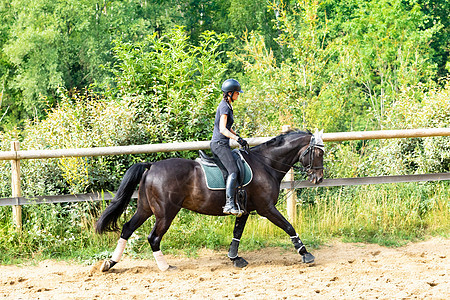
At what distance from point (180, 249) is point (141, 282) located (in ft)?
5.45

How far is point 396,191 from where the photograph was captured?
952 cm

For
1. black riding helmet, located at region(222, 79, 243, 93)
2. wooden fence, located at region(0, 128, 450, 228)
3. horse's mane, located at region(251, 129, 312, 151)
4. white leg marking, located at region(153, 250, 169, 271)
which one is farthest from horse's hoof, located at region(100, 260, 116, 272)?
black riding helmet, located at region(222, 79, 243, 93)

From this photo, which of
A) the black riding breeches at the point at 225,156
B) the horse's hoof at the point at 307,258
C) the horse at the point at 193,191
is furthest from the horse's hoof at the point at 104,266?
the horse's hoof at the point at 307,258

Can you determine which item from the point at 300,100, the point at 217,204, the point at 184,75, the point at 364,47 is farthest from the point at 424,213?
the point at 364,47

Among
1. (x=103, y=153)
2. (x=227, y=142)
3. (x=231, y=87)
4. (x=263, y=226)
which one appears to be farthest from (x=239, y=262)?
(x=103, y=153)

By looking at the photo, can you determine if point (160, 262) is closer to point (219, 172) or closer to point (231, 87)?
point (219, 172)

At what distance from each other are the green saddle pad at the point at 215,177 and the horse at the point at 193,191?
77mm

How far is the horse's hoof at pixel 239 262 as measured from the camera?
746 centimetres

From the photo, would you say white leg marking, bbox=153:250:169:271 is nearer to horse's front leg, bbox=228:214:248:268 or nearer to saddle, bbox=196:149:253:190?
horse's front leg, bbox=228:214:248:268

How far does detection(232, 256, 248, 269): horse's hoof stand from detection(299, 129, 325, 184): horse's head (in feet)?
5.00

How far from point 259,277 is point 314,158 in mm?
1877

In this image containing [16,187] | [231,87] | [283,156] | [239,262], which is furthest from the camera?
[16,187]

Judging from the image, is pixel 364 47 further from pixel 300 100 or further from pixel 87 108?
pixel 87 108

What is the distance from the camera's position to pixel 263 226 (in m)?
8.84
